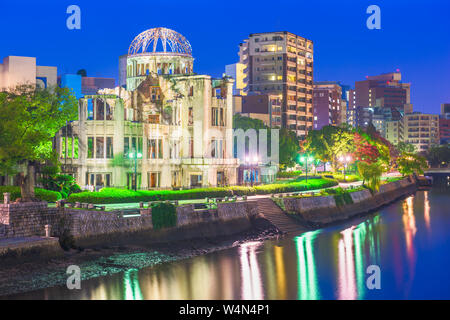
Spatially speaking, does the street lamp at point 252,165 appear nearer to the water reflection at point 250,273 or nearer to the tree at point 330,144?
the tree at point 330,144

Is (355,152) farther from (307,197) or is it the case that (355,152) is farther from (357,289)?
(357,289)

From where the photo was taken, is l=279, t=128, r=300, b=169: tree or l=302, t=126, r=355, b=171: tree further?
l=302, t=126, r=355, b=171: tree

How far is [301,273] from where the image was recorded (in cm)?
4200

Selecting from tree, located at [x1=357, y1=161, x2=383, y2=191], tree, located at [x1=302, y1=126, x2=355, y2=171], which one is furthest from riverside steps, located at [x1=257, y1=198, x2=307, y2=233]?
tree, located at [x1=302, y1=126, x2=355, y2=171]

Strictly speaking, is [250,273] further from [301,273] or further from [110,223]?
[110,223]

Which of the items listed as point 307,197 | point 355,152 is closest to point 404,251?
point 307,197

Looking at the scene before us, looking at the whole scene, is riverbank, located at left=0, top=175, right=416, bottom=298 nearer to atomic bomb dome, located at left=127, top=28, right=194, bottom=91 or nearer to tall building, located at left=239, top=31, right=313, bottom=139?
atomic bomb dome, located at left=127, top=28, right=194, bottom=91

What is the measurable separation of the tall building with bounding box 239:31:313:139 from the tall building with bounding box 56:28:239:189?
329ft

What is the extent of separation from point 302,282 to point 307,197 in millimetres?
25541

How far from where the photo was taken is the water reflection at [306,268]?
37125mm

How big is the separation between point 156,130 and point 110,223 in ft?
86.7

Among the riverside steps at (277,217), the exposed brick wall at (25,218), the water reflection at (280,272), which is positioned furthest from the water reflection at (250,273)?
the exposed brick wall at (25,218)

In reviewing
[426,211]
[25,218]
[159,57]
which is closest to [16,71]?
[159,57]

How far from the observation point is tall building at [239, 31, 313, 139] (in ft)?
590
